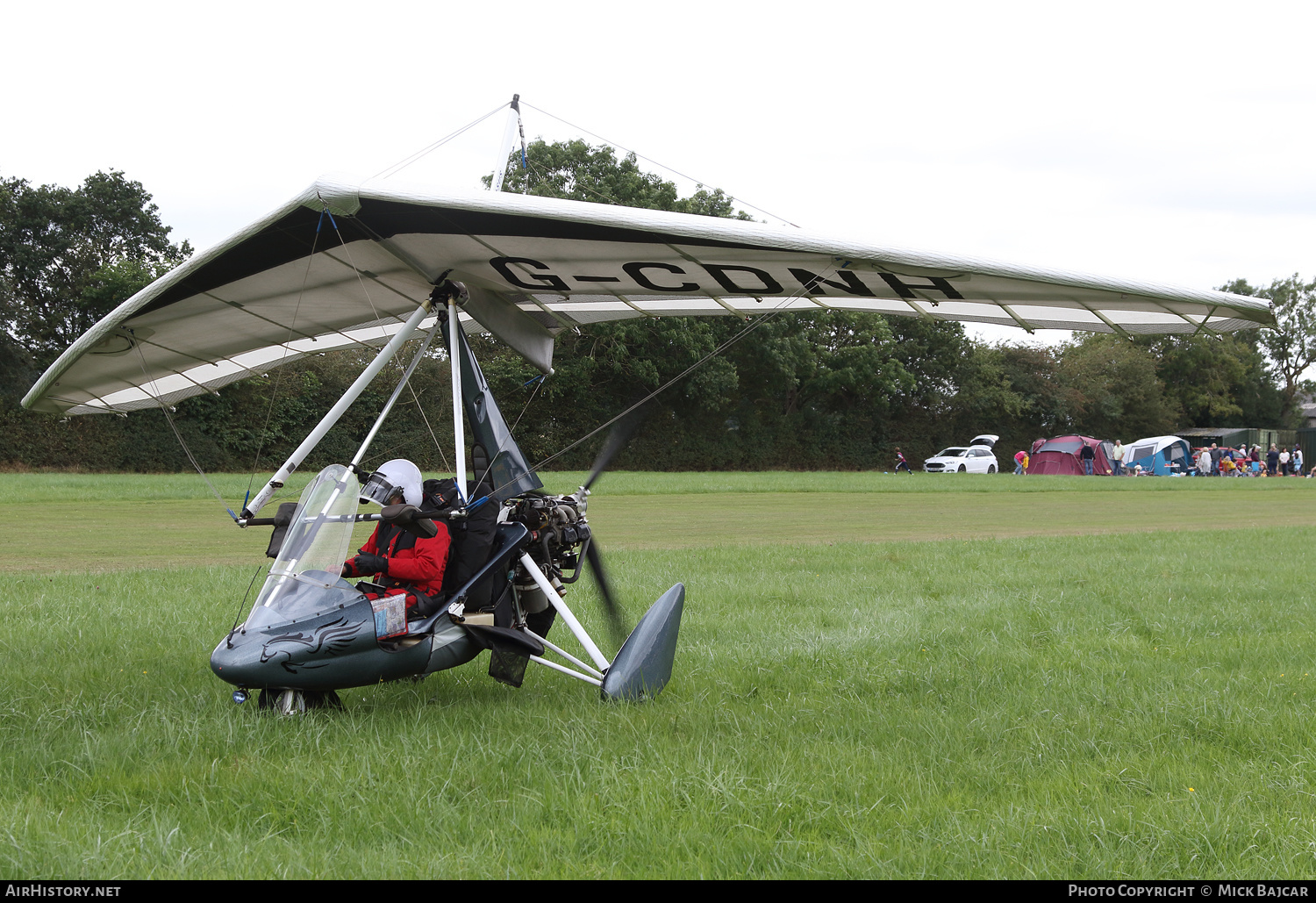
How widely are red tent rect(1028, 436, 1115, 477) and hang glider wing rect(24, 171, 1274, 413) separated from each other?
45985mm

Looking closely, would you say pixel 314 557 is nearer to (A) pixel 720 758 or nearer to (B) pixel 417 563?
(B) pixel 417 563

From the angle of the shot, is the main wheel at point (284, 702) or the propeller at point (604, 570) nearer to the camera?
the main wheel at point (284, 702)

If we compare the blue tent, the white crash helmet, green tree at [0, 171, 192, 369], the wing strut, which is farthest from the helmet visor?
the blue tent

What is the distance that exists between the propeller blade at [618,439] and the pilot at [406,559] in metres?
1.15

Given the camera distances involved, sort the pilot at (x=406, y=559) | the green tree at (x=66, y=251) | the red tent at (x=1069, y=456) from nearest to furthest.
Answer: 1. the pilot at (x=406, y=559)
2. the green tree at (x=66, y=251)
3. the red tent at (x=1069, y=456)

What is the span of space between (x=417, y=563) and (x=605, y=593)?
4.39 ft

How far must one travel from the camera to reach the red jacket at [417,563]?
519 cm

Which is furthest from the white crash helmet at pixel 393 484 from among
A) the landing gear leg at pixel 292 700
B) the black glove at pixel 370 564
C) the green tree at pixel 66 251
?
the green tree at pixel 66 251

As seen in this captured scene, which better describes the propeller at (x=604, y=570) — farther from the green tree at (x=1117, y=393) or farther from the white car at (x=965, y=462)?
the green tree at (x=1117, y=393)

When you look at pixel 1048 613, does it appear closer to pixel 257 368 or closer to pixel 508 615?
pixel 508 615

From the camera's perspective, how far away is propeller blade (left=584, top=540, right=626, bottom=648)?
6.02 m

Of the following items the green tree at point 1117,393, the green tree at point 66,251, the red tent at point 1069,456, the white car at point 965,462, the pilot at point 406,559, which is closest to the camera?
the pilot at point 406,559

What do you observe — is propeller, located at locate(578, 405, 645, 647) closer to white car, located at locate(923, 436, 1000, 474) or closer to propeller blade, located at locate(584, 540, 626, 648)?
propeller blade, located at locate(584, 540, 626, 648)

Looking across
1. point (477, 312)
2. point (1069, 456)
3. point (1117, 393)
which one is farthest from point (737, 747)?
point (1117, 393)
